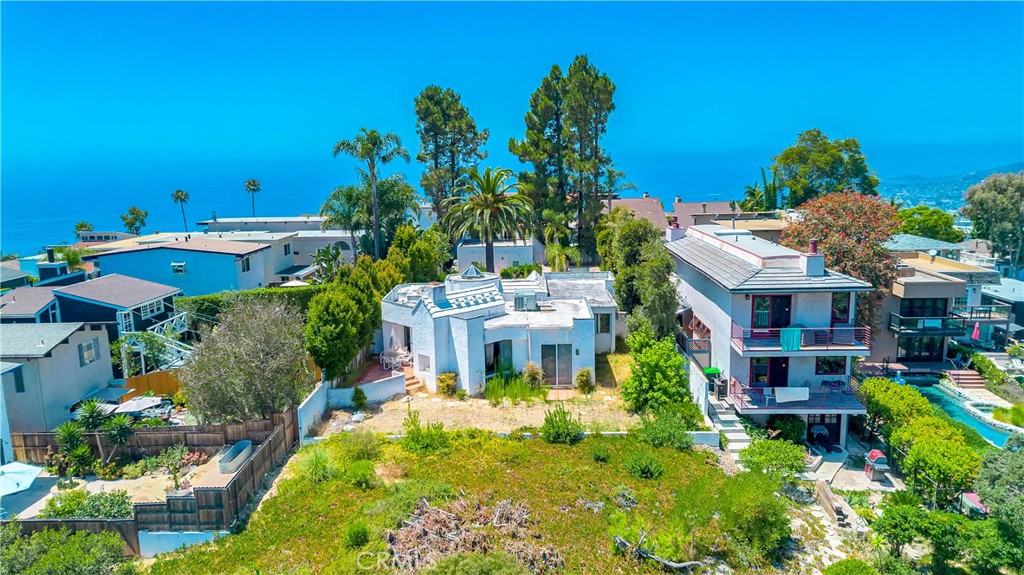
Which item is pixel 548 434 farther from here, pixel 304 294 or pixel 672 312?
pixel 304 294

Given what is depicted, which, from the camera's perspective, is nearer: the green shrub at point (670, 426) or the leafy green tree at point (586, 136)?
the green shrub at point (670, 426)

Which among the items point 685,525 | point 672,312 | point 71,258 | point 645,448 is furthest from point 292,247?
point 685,525

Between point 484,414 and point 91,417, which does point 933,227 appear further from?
point 91,417

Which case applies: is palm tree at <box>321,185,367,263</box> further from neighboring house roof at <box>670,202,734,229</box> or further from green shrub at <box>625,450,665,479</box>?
green shrub at <box>625,450,665,479</box>

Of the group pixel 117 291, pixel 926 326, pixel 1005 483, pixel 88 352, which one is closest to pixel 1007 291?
pixel 926 326

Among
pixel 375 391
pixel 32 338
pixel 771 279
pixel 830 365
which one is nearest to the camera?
pixel 32 338

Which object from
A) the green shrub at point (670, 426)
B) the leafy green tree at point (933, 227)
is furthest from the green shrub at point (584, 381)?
the leafy green tree at point (933, 227)

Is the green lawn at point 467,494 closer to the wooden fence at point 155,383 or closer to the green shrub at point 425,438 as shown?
the green shrub at point 425,438

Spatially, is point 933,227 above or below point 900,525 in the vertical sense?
above
